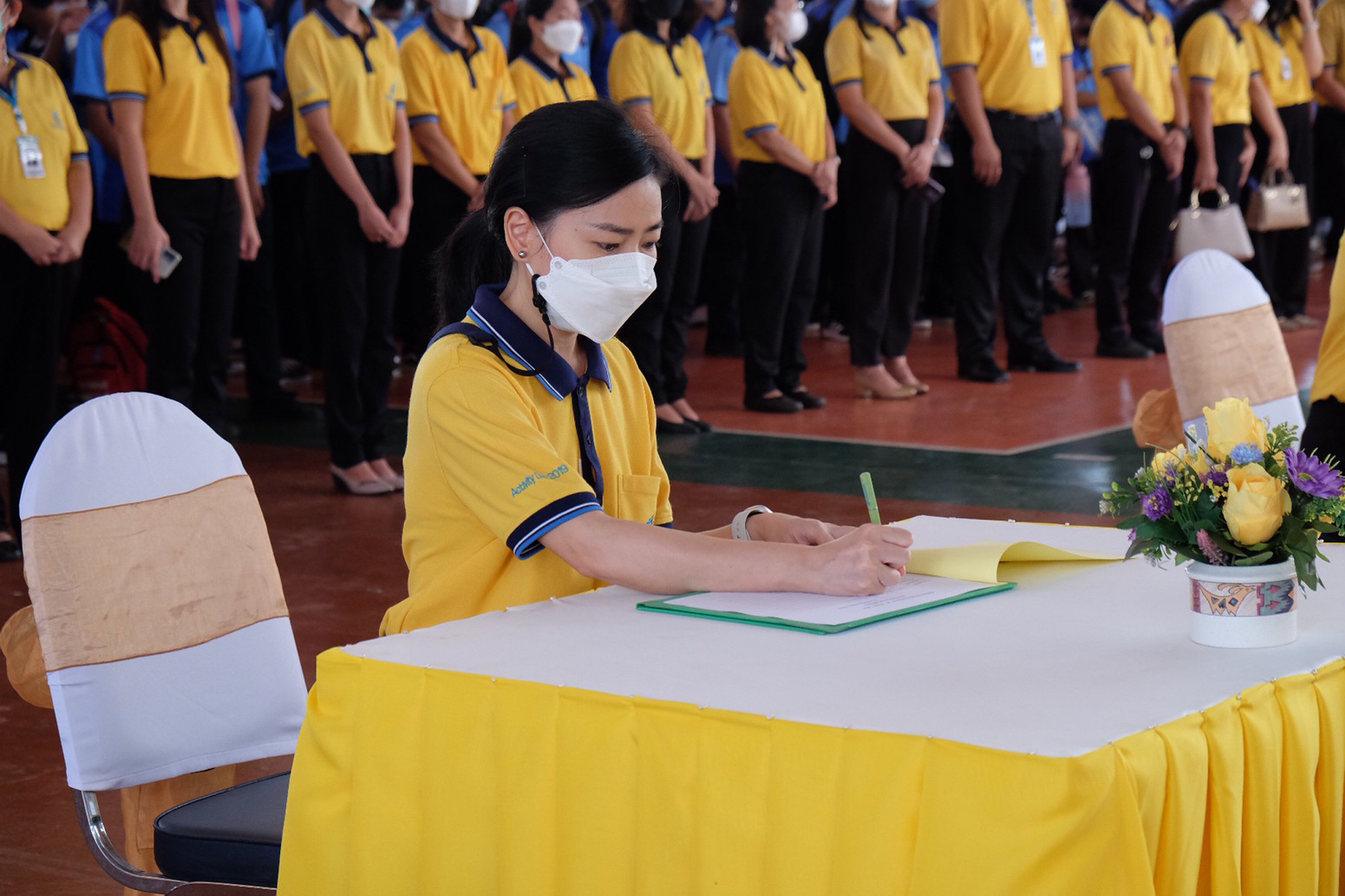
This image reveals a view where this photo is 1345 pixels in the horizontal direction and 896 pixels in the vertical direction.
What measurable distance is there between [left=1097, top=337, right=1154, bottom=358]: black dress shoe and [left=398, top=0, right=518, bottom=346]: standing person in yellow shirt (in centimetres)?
328

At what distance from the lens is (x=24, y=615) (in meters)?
1.93

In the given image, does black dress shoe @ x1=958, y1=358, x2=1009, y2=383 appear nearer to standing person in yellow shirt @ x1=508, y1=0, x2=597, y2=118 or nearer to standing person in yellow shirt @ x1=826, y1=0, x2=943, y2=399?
standing person in yellow shirt @ x1=826, y1=0, x2=943, y2=399

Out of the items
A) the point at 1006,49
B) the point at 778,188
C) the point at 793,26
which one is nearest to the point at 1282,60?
the point at 1006,49

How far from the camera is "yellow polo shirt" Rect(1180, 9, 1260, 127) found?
26.2ft

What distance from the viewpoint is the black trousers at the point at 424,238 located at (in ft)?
19.9

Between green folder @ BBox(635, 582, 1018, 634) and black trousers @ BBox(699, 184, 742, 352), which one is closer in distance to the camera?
green folder @ BBox(635, 582, 1018, 634)

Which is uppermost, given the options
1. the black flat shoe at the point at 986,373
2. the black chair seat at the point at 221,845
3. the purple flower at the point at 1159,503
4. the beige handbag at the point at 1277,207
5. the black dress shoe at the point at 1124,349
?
the purple flower at the point at 1159,503

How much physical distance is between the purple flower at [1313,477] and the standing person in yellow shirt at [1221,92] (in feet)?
22.7

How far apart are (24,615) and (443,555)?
1.52 feet

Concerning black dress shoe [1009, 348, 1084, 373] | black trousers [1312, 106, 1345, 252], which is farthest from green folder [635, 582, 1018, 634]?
black trousers [1312, 106, 1345, 252]

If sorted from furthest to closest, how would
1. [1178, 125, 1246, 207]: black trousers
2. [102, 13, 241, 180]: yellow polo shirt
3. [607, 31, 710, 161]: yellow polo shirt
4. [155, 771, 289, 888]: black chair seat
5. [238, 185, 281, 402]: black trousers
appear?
[1178, 125, 1246, 207]: black trousers < [238, 185, 281, 402]: black trousers < [607, 31, 710, 161]: yellow polo shirt < [102, 13, 241, 180]: yellow polo shirt < [155, 771, 289, 888]: black chair seat

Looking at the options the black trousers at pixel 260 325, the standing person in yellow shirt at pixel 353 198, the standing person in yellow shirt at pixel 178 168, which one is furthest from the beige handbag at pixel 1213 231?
the standing person in yellow shirt at pixel 178 168

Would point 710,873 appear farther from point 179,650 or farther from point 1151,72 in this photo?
point 1151,72

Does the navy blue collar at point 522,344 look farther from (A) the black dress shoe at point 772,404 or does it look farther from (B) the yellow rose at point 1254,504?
(A) the black dress shoe at point 772,404
